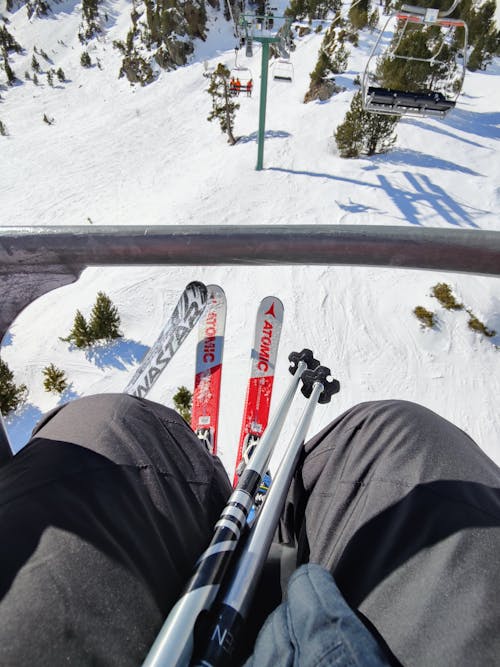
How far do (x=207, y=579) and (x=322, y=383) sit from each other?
127 cm

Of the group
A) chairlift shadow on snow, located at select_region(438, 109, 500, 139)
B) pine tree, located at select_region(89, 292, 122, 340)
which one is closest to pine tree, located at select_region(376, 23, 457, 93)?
chairlift shadow on snow, located at select_region(438, 109, 500, 139)

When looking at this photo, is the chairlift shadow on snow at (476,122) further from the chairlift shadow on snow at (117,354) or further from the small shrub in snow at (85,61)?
the small shrub in snow at (85,61)

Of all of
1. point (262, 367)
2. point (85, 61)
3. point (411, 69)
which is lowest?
point (262, 367)

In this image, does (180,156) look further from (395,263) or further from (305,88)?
(395,263)

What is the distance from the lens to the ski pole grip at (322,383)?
1.86m

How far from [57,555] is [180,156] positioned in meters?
13.7

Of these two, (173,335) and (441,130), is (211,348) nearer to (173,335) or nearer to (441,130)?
(173,335)

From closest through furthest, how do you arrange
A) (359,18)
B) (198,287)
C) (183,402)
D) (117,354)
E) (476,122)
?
(198,287) → (183,402) → (117,354) → (476,122) → (359,18)

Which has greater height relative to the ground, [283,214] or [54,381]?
[283,214]

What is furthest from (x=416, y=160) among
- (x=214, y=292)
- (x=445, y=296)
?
(x=214, y=292)

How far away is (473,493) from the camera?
2.69 ft

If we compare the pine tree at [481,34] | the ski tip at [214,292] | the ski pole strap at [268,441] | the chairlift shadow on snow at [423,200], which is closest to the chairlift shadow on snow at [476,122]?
the chairlift shadow on snow at [423,200]

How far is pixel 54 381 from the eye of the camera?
4.28 meters

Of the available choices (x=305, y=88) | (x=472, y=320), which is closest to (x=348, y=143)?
(x=472, y=320)
